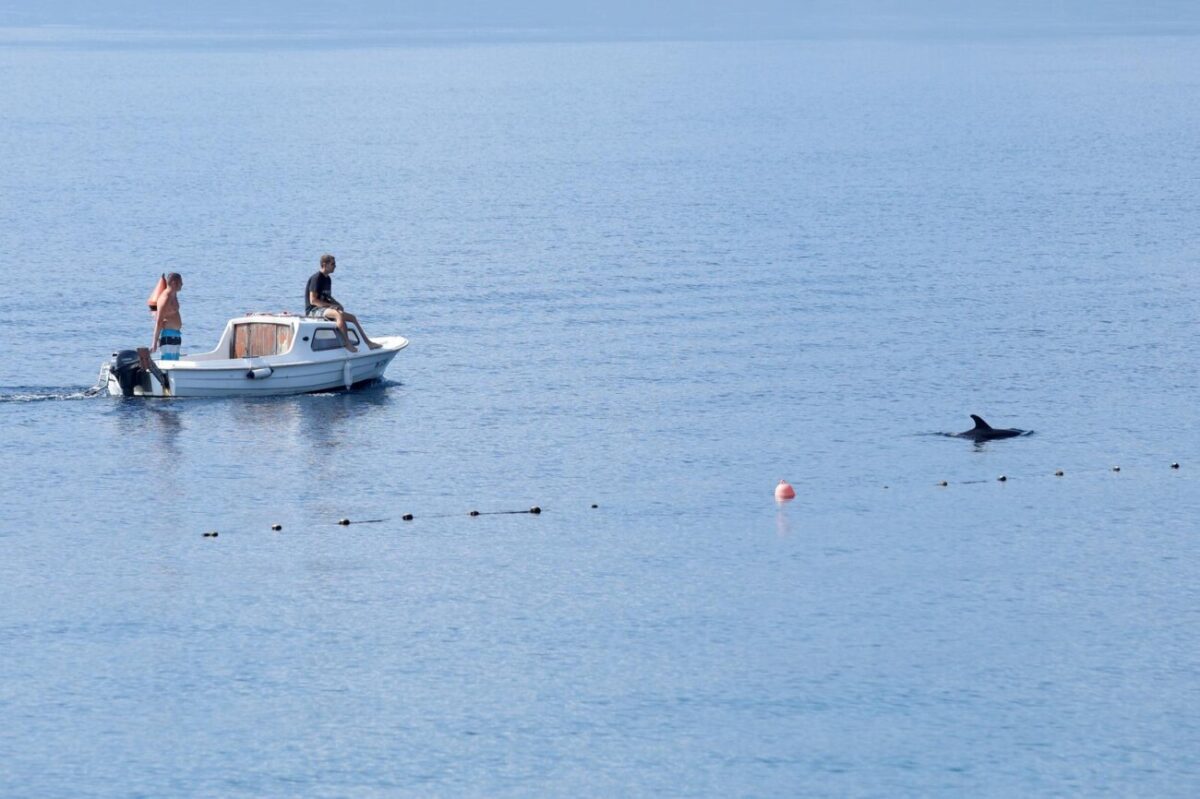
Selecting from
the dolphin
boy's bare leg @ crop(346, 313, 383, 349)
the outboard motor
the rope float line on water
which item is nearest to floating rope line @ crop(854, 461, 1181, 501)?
the rope float line on water

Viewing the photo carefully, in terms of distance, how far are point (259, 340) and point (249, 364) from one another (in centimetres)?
75

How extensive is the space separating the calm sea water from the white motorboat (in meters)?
0.71

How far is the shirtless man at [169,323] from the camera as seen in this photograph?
48.0 meters

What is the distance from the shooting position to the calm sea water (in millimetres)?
28375

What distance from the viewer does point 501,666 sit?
31328 mm

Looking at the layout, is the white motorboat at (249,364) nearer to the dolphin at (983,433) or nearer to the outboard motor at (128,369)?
the outboard motor at (128,369)

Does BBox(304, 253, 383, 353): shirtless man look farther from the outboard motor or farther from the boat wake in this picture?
the boat wake

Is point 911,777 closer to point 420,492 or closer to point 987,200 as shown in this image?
point 420,492

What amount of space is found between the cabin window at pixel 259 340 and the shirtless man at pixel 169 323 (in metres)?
1.45

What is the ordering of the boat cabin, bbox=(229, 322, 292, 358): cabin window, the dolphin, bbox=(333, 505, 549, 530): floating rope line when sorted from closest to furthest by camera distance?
bbox=(333, 505, 549, 530): floating rope line, the dolphin, the boat cabin, bbox=(229, 322, 292, 358): cabin window

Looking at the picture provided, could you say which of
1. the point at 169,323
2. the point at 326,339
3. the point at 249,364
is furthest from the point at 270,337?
the point at 169,323

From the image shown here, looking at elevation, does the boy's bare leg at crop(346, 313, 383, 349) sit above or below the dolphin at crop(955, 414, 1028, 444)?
above

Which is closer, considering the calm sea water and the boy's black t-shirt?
the calm sea water

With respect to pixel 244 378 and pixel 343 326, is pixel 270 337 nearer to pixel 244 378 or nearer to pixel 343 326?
pixel 244 378
